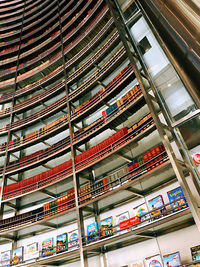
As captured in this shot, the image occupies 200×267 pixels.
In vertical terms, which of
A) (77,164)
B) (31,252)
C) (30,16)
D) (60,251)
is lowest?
(60,251)

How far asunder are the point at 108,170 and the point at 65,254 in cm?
272

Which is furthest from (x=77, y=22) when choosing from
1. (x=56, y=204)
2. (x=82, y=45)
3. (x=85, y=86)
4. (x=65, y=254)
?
(x=65, y=254)

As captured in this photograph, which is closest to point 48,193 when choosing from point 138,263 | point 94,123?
point 94,123

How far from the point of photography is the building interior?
3967mm

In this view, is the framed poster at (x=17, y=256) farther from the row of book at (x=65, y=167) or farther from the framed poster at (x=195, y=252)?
the framed poster at (x=195, y=252)

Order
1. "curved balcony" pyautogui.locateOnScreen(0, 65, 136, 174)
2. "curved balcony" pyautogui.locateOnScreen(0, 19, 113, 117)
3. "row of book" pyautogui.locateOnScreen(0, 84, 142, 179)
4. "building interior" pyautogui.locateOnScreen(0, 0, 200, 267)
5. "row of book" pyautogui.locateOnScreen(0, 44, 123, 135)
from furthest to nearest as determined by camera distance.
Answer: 1. "curved balcony" pyautogui.locateOnScreen(0, 19, 113, 117)
2. "row of book" pyautogui.locateOnScreen(0, 44, 123, 135)
3. "row of book" pyautogui.locateOnScreen(0, 84, 142, 179)
4. "curved balcony" pyautogui.locateOnScreen(0, 65, 136, 174)
5. "building interior" pyautogui.locateOnScreen(0, 0, 200, 267)

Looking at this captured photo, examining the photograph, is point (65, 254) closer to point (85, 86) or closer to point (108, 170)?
point (108, 170)

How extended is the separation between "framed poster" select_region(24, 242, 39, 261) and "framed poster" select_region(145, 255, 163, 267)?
3.30m

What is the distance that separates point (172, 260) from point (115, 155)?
3.01 m

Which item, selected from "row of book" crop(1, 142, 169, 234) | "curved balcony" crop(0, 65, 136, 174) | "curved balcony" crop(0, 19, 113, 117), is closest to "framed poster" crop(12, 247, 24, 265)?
"row of book" crop(1, 142, 169, 234)

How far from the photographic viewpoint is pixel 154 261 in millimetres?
4703

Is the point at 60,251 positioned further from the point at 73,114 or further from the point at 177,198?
the point at 73,114

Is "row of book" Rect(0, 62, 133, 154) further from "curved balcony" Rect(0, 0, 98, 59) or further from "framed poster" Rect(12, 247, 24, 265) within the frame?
"curved balcony" Rect(0, 0, 98, 59)

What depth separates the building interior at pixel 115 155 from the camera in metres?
3.97
